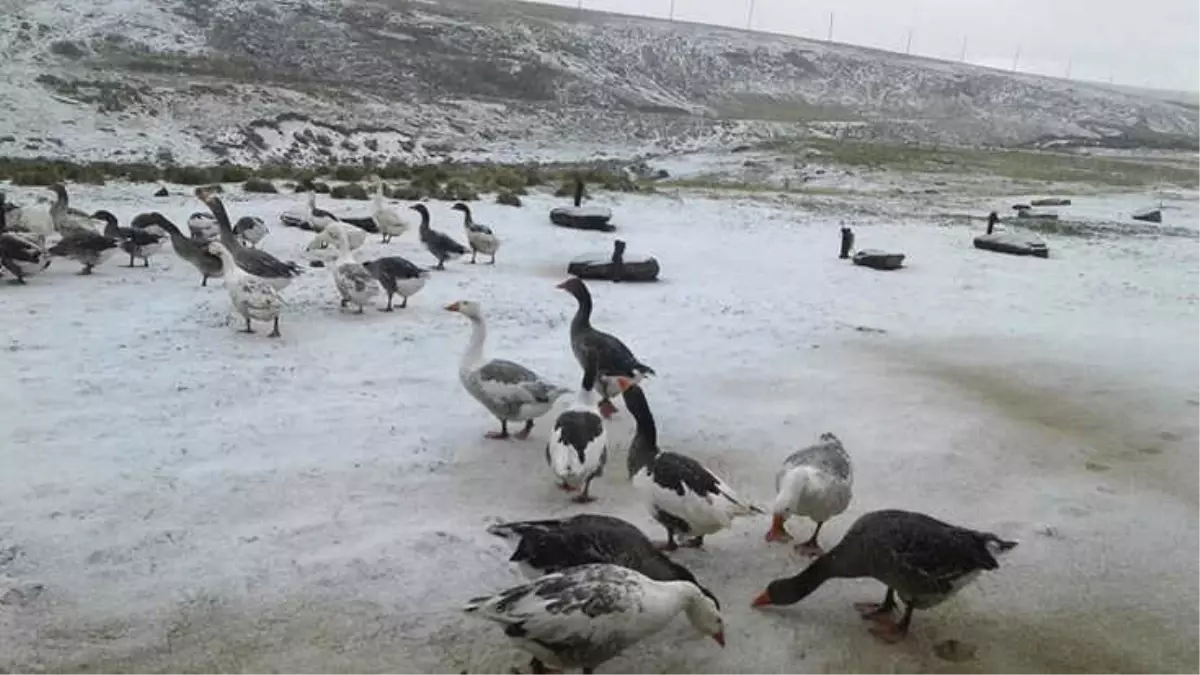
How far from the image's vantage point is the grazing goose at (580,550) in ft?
17.6

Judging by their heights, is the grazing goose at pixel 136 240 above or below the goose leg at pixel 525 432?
above

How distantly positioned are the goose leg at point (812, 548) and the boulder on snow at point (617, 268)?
9.28m

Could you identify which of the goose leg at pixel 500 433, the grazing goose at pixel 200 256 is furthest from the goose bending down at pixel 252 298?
the goose leg at pixel 500 433

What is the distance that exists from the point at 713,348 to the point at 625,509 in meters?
4.98

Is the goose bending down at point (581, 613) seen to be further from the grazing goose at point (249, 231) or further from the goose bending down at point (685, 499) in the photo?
the grazing goose at point (249, 231)

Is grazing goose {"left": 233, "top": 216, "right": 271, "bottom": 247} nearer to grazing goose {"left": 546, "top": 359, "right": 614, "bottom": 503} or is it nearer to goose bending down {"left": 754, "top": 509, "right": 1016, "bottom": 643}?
grazing goose {"left": 546, "top": 359, "right": 614, "bottom": 503}

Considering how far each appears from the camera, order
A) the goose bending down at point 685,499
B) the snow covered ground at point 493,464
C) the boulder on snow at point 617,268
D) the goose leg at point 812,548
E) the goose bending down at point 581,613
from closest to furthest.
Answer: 1. the goose bending down at point 581,613
2. the snow covered ground at point 493,464
3. the goose bending down at point 685,499
4. the goose leg at point 812,548
5. the boulder on snow at point 617,268

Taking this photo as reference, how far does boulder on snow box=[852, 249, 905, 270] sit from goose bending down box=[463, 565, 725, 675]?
46.6 ft

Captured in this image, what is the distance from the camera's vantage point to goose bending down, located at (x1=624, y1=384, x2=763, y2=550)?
20.0ft

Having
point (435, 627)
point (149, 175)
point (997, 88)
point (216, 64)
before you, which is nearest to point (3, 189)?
point (149, 175)

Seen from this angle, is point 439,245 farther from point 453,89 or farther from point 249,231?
point 453,89

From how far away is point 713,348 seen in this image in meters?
11.8

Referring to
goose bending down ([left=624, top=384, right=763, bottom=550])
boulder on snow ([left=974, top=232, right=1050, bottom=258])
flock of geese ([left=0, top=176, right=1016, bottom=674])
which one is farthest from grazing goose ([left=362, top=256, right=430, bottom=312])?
boulder on snow ([left=974, top=232, right=1050, bottom=258])

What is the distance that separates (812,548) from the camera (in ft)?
21.5
